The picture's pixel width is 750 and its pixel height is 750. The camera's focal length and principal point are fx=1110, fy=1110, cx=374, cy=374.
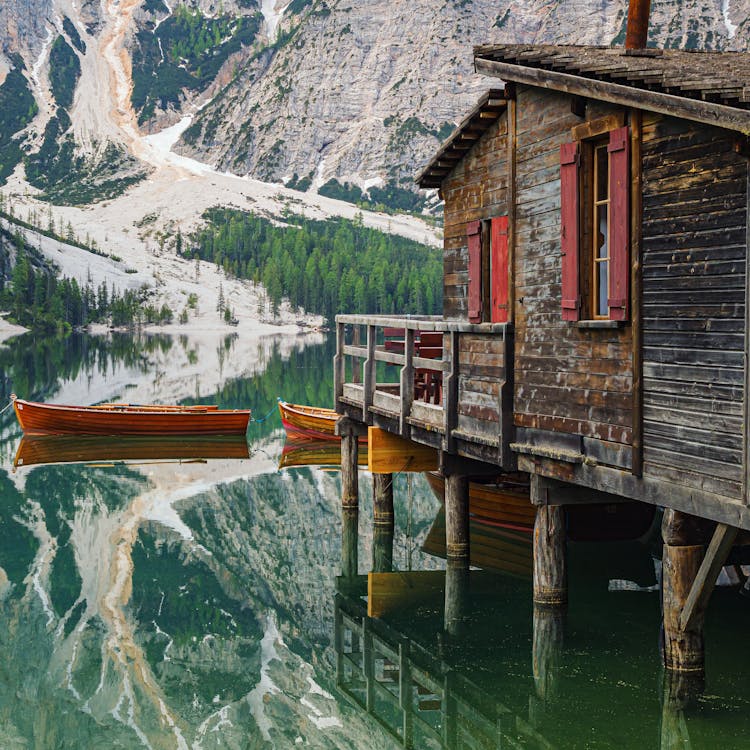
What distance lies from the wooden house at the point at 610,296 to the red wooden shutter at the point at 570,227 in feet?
0.08

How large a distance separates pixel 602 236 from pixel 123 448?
2653 centimetres

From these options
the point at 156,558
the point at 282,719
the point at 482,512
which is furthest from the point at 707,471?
the point at 156,558

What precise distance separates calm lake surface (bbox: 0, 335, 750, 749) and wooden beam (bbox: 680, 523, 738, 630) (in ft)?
3.58

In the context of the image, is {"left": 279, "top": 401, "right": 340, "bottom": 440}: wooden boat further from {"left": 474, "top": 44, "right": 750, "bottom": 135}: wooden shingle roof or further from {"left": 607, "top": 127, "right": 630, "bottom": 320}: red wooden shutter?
{"left": 607, "top": 127, "right": 630, "bottom": 320}: red wooden shutter

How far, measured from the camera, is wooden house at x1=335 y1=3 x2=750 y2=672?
1103 centimetres

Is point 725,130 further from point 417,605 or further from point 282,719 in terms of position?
point 417,605

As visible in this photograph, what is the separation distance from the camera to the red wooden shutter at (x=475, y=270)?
675 inches

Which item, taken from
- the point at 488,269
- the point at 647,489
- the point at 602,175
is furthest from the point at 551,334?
the point at 488,269

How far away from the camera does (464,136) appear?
17.0 metres

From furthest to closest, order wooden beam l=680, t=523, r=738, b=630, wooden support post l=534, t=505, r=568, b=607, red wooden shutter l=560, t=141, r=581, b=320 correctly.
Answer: wooden support post l=534, t=505, r=568, b=607
red wooden shutter l=560, t=141, r=581, b=320
wooden beam l=680, t=523, r=738, b=630

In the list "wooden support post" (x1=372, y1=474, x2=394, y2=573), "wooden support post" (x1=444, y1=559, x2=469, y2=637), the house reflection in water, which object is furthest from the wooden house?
"wooden support post" (x1=372, y1=474, x2=394, y2=573)

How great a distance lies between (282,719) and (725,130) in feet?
26.4

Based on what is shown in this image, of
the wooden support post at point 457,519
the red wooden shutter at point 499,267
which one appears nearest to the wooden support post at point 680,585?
the red wooden shutter at point 499,267

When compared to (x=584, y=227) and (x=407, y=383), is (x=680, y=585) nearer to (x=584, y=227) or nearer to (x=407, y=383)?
(x=584, y=227)
